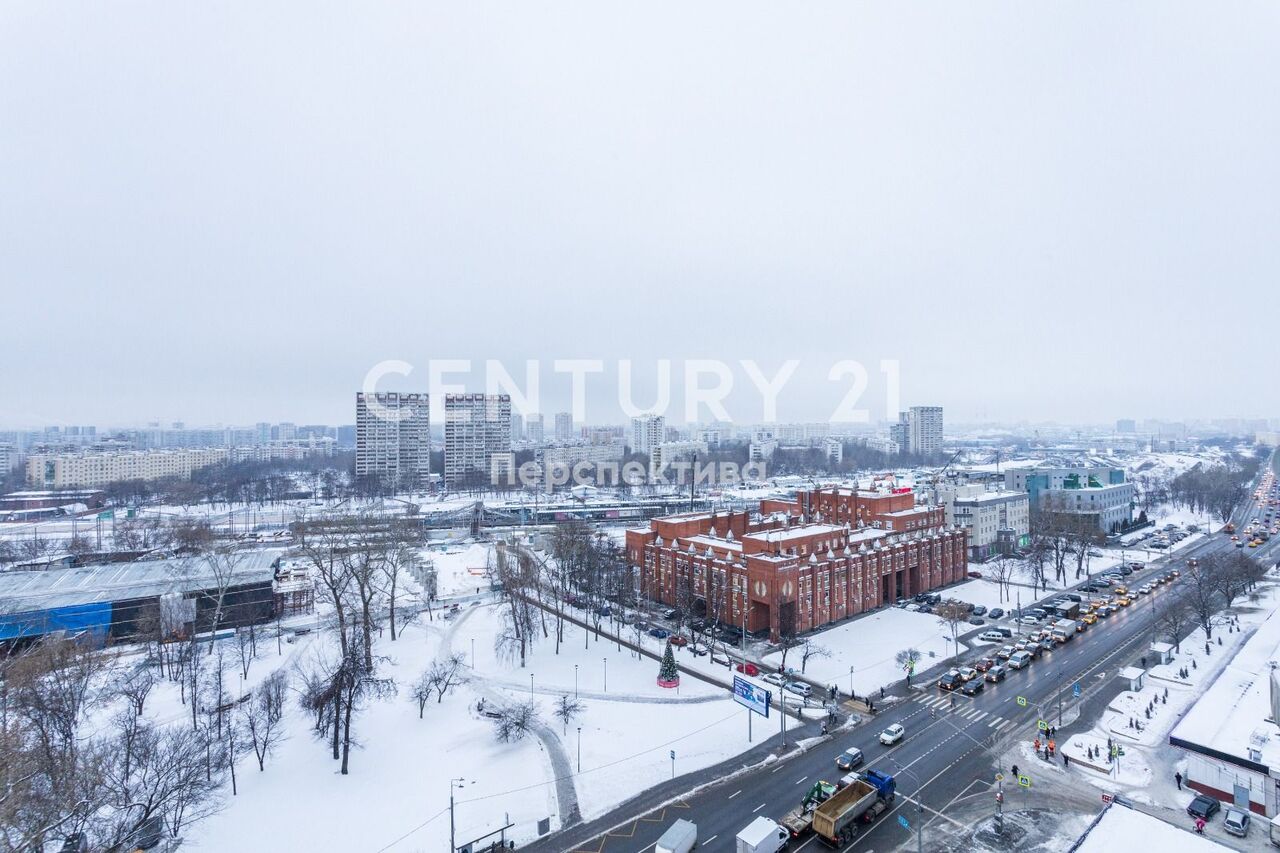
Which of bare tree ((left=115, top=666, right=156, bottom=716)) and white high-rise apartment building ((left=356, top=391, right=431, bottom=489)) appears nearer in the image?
bare tree ((left=115, top=666, right=156, bottom=716))

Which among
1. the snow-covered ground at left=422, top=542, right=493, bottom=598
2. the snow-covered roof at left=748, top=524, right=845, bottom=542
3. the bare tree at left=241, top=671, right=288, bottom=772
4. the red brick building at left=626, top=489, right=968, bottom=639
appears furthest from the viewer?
the snow-covered ground at left=422, top=542, right=493, bottom=598

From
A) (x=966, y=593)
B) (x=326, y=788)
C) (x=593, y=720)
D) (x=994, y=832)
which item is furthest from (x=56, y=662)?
(x=966, y=593)

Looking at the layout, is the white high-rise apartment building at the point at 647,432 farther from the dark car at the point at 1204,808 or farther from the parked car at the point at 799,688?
the dark car at the point at 1204,808

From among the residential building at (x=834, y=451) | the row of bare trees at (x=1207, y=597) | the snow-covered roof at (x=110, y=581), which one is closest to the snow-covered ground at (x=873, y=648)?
the row of bare trees at (x=1207, y=597)

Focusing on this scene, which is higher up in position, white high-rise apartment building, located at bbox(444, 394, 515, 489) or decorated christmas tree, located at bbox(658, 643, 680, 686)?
white high-rise apartment building, located at bbox(444, 394, 515, 489)

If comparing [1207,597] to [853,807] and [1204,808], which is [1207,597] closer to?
[1204,808]

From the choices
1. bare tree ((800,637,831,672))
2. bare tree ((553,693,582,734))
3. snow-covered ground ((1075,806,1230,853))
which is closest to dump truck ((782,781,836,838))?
snow-covered ground ((1075,806,1230,853))

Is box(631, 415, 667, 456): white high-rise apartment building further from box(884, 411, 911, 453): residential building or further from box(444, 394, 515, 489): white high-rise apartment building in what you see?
box(884, 411, 911, 453): residential building

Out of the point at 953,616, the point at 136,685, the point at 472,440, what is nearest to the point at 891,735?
the point at 953,616
